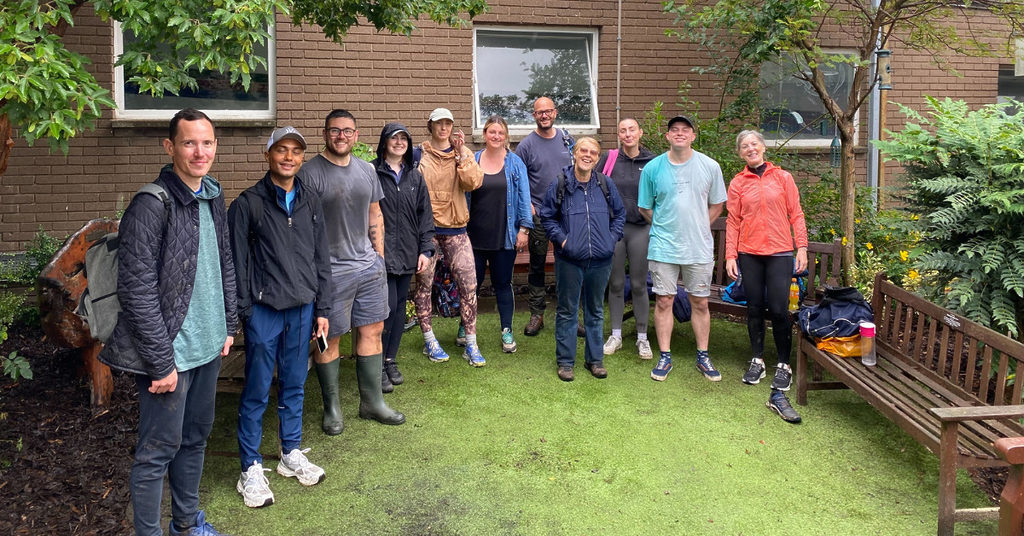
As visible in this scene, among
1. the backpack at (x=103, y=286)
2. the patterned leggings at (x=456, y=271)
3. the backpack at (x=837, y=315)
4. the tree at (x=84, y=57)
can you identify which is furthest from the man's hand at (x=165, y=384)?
the backpack at (x=837, y=315)

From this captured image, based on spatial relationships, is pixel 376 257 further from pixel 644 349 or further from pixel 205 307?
pixel 644 349

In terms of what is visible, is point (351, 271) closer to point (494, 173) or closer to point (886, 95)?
point (494, 173)

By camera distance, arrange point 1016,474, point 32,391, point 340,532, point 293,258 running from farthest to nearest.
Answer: point 32,391 → point 293,258 → point 340,532 → point 1016,474

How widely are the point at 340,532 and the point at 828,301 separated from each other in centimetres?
363

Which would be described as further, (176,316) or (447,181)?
(447,181)

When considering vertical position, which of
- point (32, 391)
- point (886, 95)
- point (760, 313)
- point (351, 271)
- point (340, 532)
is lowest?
point (340, 532)

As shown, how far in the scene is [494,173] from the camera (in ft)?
19.3

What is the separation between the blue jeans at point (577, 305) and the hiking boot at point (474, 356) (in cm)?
62

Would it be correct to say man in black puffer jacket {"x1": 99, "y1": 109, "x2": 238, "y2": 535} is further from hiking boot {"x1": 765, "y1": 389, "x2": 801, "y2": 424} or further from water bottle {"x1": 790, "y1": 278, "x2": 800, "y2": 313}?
water bottle {"x1": 790, "y1": 278, "x2": 800, "y2": 313}

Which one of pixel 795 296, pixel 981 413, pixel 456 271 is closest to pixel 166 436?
pixel 456 271

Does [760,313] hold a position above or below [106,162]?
below

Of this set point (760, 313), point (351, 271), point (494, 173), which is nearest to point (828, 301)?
point (760, 313)

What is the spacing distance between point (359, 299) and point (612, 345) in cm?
249

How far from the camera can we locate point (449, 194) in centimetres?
566
